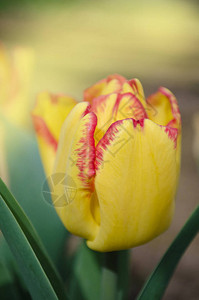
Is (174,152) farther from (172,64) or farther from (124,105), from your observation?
(172,64)

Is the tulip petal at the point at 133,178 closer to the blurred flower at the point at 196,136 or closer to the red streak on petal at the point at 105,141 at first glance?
the red streak on petal at the point at 105,141

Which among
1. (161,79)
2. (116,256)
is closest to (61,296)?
(116,256)

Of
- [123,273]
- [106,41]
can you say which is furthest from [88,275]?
[106,41]

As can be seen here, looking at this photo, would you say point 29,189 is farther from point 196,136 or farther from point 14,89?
point 196,136

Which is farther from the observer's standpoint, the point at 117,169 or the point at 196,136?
the point at 196,136

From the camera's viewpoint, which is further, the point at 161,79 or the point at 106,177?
the point at 161,79
